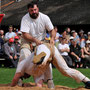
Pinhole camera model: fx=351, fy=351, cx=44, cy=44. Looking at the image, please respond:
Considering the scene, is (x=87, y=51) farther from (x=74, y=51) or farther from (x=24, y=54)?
(x=24, y=54)

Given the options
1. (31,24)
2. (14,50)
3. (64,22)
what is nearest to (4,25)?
(64,22)

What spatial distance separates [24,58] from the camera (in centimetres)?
895

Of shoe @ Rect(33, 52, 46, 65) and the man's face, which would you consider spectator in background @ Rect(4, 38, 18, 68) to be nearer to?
the man's face

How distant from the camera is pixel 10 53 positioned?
59.0 feet

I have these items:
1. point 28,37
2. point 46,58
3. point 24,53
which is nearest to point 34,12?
point 28,37

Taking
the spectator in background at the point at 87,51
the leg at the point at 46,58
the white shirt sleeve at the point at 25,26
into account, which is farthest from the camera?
the spectator in background at the point at 87,51

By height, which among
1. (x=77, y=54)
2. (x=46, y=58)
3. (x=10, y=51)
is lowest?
(x=77, y=54)

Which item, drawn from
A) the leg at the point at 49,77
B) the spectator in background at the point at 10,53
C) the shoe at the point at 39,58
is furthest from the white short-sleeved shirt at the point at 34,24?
the spectator in background at the point at 10,53

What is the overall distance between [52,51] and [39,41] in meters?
0.54

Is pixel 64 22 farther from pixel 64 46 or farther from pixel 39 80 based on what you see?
pixel 39 80

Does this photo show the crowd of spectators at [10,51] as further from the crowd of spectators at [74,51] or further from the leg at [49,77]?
the leg at [49,77]

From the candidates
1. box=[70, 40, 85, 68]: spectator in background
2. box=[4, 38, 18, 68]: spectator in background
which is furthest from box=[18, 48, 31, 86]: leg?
box=[70, 40, 85, 68]: spectator in background

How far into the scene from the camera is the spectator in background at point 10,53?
17669mm

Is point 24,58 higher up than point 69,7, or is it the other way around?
point 69,7
